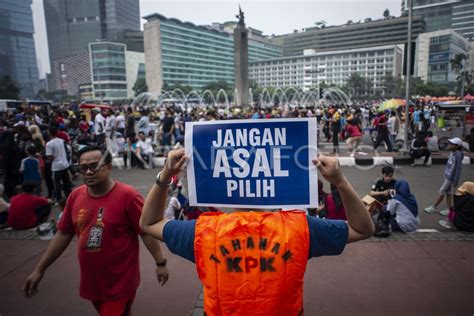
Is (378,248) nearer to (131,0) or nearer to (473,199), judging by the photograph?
(473,199)

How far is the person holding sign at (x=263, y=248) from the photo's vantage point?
1391mm

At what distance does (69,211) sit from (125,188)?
438 millimetres

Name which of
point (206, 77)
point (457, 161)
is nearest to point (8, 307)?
point (457, 161)

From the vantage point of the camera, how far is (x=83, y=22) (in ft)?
447

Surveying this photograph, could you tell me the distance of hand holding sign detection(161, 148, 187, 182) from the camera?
1553mm

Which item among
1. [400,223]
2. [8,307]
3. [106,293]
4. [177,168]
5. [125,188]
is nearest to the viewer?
[177,168]

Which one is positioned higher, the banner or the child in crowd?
the banner

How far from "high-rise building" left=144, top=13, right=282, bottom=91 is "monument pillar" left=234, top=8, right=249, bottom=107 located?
240 ft

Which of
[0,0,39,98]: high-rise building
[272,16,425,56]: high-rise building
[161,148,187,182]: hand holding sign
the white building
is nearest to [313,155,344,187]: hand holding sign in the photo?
[161,148,187,182]: hand holding sign

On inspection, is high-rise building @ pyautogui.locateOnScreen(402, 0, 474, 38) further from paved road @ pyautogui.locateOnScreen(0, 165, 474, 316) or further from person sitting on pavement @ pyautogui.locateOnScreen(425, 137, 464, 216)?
paved road @ pyautogui.locateOnScreen(0, 165, 474, 316)

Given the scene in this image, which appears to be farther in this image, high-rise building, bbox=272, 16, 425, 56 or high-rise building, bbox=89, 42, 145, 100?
high-rise building, bbox=272, 16, 425, 56

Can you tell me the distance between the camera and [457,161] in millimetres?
5961

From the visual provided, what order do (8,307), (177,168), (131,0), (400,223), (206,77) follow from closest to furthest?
1. (177,168)
2. (8,307)
3. (400,223)
4. (206,77)
5. (131,0)

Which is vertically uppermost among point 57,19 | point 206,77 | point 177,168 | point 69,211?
point 57,19
